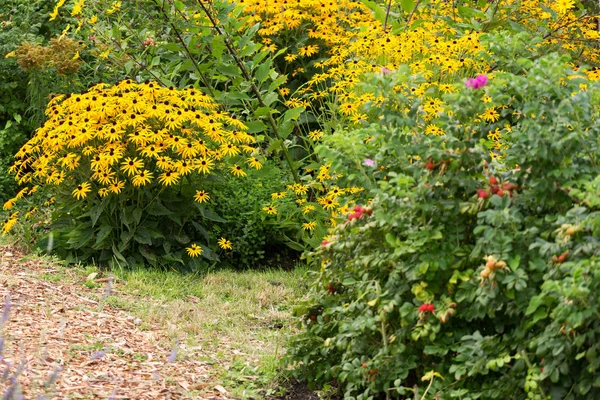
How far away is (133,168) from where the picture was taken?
517 centimetres

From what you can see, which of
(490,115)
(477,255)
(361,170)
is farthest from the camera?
(490,115)

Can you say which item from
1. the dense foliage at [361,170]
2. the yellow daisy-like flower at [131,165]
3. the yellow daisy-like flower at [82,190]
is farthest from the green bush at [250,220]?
the yellow daisy-like flower at [82,190]

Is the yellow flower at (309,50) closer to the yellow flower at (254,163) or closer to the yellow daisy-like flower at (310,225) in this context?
the yellow flower at (254,163)

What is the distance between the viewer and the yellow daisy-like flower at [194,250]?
214 inches

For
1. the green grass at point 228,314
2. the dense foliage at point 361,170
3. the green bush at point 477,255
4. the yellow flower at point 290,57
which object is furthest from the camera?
the yellow flower at point 290,57

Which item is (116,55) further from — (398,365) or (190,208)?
(398,365)

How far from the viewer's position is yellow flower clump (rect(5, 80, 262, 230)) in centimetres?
521

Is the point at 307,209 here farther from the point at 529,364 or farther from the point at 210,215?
the point at 529,364

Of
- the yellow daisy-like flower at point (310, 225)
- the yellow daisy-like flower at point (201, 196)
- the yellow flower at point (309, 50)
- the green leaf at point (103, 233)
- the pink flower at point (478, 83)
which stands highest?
the pink flower at point (478, 83)

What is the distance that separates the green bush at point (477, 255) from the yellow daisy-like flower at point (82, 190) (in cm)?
213

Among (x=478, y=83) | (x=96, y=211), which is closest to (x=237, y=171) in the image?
(x=96, y=211)

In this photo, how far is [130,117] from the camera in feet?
17.3

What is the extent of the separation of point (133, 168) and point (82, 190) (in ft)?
1.16

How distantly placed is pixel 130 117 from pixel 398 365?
8.77 feet
